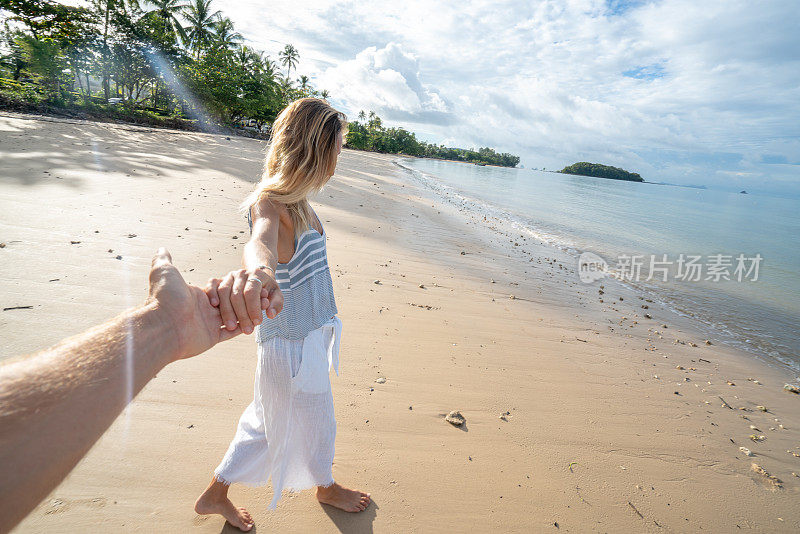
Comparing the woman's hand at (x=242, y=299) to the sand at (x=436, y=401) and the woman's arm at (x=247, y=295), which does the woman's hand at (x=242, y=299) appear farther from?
the sand at (x=436, y=401)

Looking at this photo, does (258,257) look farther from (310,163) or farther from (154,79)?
(154,79)

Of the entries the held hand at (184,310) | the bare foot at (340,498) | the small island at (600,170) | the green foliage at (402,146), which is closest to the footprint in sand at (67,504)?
the bare foot at (340,498)

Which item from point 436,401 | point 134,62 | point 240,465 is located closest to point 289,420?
point 240,465

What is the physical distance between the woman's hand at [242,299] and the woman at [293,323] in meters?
0.38

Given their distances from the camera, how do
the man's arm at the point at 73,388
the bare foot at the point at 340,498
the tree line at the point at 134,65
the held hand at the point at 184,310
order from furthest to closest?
the tree line at the point at 134,65 → the bare foot at the point at 340,498 → the held hand at the point at 184,310 → the man's arm at the point at 73,388

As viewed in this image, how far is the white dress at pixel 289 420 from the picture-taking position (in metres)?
1.89

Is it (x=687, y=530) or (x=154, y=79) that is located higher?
(x=154, y=79)

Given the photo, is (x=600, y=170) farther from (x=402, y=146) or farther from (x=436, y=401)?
(x=436, y=401)

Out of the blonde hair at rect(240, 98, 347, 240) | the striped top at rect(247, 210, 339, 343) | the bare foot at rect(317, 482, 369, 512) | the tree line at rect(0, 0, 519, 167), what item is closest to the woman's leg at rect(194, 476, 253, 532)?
the bare foot at rect(317, 482, 369, 512)

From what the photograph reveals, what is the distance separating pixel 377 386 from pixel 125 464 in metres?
1.95

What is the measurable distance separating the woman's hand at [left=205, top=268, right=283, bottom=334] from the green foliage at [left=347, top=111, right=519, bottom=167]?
234ft

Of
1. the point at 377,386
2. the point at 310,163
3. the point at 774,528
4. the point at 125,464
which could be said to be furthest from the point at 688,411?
the point at 125,464

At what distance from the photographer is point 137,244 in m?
5.43

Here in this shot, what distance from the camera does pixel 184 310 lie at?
122 centimetres
